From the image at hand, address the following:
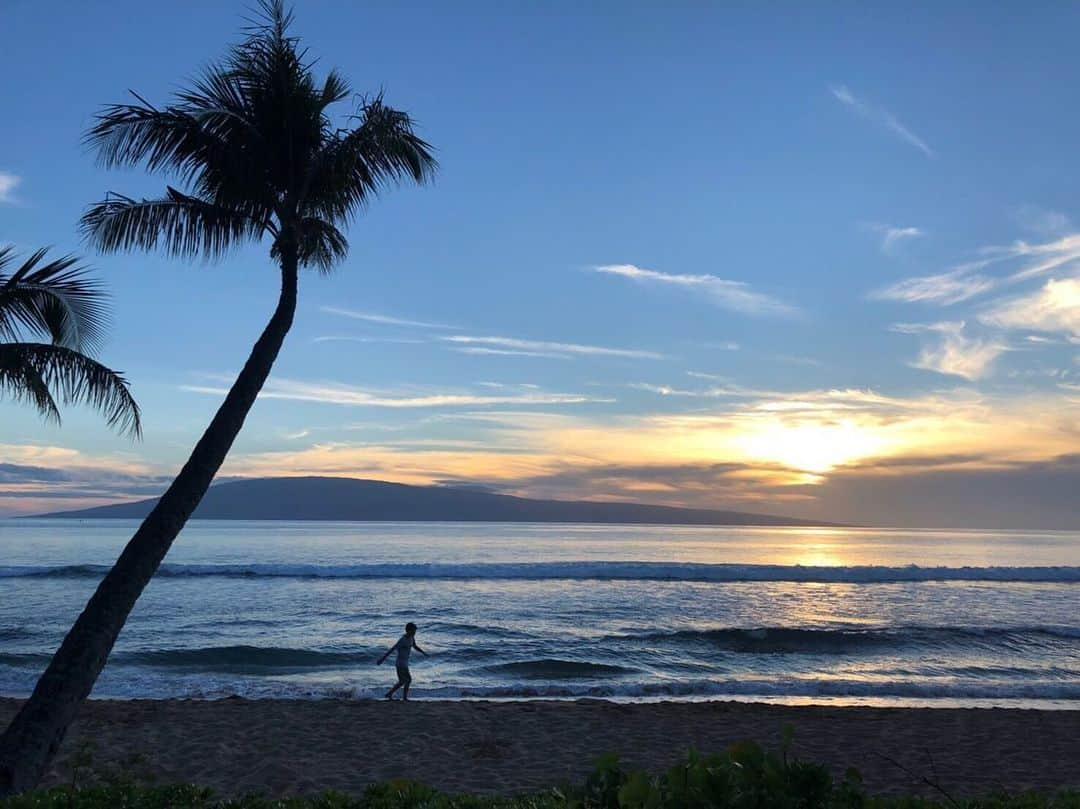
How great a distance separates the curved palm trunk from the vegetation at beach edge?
0.93m

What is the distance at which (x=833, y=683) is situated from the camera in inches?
696

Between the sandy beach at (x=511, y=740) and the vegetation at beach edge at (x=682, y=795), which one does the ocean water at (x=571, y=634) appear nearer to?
the sandy beach at (x=511, y=740)

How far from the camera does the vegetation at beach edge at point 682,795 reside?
128 inches

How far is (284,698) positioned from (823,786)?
46.1ft

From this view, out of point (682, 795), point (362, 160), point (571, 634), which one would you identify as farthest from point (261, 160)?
point (571, 634)

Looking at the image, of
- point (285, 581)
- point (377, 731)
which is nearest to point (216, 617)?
point (285, 581)

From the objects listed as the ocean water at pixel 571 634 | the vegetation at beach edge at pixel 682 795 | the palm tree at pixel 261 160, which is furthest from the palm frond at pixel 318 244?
the ocean water at pixel 571 634

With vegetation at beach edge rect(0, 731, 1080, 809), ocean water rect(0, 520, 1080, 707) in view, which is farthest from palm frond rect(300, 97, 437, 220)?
ocean water rect(0, 520, 1080, 707)

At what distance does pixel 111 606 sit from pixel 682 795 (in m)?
5.26

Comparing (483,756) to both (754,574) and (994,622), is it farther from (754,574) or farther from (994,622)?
(754,574)

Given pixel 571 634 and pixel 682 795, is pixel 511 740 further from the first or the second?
pixel 571 634

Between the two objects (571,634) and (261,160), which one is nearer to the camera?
(261,160)

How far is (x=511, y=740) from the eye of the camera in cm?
1227

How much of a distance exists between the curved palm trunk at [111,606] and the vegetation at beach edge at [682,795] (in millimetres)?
934
